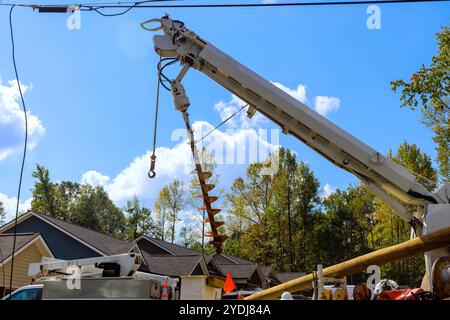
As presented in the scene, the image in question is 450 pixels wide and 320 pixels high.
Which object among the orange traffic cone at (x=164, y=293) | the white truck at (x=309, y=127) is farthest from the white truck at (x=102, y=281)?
the white truck at (x=309, y=127)

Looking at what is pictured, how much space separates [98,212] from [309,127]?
8201cm

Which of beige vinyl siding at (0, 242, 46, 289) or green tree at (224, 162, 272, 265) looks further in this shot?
green tree at (224, 162, 272, 265)

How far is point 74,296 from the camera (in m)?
6.84

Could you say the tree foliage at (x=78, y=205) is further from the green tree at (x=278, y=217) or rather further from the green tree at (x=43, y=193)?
the green tree at (x=278, y=217)

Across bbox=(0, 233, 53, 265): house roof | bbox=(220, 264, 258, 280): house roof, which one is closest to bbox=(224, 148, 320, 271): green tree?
bbox=(220, 264, 258, 280): house roof

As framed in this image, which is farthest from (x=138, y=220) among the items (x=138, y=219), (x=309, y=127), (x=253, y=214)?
(x=309, y=127)

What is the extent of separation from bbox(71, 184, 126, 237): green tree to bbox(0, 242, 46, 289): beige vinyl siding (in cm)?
5864

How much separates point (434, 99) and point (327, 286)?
17.4 meters

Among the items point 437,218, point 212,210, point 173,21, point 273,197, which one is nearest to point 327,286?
point 437,218

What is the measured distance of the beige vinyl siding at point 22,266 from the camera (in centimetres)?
2206

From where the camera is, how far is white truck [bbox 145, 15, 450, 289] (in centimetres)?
938

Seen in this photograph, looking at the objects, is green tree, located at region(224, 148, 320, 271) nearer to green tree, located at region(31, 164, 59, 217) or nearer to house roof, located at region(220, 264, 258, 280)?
house roof, located at region(220, 264, 258, 280)
